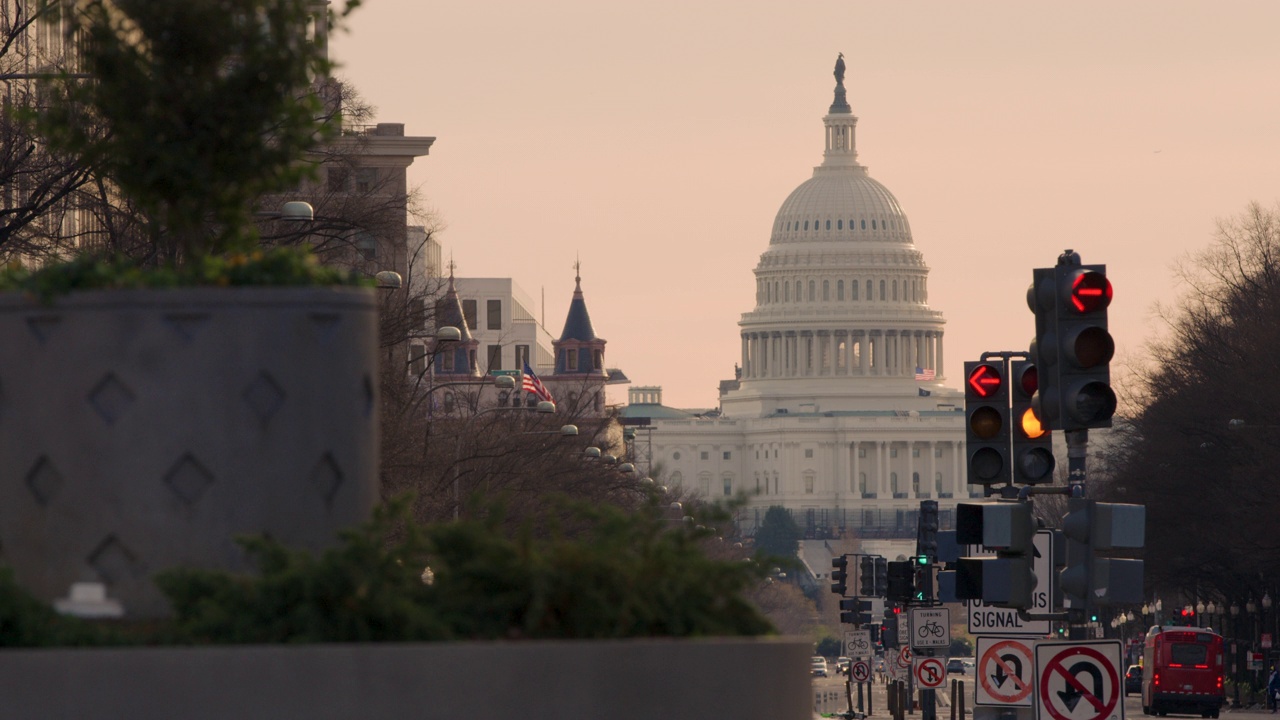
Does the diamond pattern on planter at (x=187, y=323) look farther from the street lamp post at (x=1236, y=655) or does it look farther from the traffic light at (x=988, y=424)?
the street lamp post at (x=1236, y=655)

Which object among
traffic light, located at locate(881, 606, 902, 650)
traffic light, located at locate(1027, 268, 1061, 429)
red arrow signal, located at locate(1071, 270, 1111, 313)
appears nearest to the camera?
red arrow signal, located at locate(1071, 270, 1111, 313)

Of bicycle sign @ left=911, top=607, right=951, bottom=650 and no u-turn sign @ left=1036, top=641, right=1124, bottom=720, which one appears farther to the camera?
bicycle sign @ left=911, top=607, right=951, bottom=650

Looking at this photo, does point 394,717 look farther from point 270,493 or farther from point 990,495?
point 990,495

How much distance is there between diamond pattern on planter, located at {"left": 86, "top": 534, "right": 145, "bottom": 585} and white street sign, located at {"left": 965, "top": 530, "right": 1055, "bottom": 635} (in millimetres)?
11492

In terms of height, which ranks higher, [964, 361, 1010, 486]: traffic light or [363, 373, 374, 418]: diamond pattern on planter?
[964, 361, 1010, 486]: traffic light

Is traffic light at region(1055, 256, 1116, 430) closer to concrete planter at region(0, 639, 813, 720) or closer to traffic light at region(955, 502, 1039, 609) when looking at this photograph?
traffic light at region(955, 502, 1039, 609)

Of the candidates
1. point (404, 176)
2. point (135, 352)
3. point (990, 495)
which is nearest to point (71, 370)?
point (135, 352)

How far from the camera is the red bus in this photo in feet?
219

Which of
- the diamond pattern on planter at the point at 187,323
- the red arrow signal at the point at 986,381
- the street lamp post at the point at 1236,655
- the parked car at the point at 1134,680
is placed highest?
the red arrow signal at the point at 986,381

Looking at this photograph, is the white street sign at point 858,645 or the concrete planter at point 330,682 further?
the white street sign at point 858,645

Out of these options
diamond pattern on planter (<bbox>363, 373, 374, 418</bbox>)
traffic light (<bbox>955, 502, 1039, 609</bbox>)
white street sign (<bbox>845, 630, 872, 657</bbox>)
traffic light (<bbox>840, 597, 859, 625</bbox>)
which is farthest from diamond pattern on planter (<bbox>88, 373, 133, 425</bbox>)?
white street sign (<bbox>845, 630, 872, 657</bbox>)

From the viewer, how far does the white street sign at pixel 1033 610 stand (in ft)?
68.6

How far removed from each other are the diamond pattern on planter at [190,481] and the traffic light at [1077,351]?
8.30 m

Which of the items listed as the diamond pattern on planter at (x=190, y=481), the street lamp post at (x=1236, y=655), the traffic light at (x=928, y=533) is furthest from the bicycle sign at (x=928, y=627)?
the street lamp post at (x=1236, y=655)
